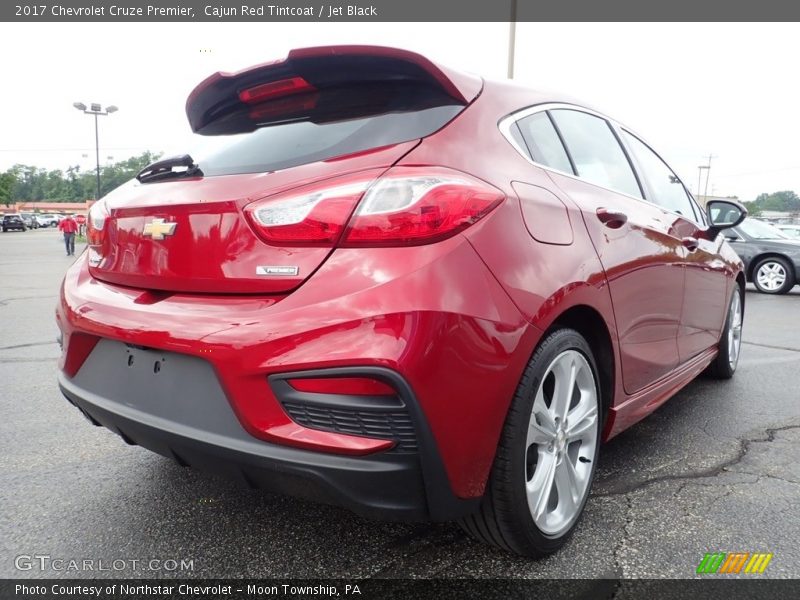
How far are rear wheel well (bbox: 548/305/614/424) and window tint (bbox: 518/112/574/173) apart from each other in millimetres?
536

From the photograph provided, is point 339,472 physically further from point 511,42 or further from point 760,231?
point 760,231

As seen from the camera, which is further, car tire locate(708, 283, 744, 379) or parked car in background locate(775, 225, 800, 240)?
parked car in background locate(775, 225, 800, 240)

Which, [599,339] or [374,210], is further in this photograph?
[599,339]

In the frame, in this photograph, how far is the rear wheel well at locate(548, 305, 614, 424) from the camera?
209 cm

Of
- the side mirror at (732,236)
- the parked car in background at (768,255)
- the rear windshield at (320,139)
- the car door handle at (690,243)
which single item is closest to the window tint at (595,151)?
the car door handle at (690,243)

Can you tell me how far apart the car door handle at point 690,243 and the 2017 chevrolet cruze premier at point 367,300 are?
0.95m

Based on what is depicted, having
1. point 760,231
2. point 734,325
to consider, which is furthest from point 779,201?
point 734,325

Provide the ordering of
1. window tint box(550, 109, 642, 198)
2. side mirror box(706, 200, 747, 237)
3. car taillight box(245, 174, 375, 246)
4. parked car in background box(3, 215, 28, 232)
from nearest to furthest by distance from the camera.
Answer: car taillight box(245, 174, 375, 246) < window tint box(550, 109, 642, 198) < side mirror box(706, 200, 747, 237) < parked car in background box(3, 215, 28, 232)

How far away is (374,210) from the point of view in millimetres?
1581

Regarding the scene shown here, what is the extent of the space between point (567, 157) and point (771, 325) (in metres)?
6.23

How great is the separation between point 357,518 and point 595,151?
1.81 m

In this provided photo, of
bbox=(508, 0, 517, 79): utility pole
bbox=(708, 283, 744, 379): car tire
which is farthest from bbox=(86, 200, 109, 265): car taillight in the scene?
bbox=(508, 0, 517, 79): utility pole

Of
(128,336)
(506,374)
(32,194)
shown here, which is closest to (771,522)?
(506,374)

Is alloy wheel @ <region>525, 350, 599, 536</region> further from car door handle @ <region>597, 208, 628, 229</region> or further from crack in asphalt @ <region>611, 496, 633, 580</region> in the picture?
car door handle @ <region>597, 208, 628, 229</region>
